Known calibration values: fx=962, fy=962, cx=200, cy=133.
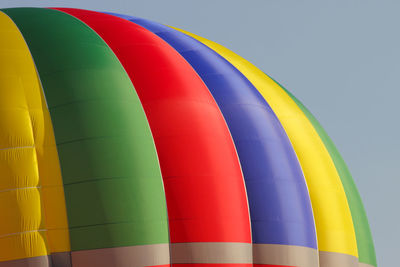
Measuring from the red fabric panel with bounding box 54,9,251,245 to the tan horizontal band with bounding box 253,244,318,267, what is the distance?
47 centimetres

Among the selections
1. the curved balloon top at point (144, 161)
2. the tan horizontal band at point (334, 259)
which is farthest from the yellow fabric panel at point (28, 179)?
the tan horizontal band at point (334, 259)

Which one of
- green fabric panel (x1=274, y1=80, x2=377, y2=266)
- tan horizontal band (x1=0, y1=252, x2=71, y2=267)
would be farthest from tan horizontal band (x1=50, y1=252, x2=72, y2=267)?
green fabric panel (x1=274, y1=80, x2=377, y2=266)

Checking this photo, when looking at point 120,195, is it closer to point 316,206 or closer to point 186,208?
point 186,208

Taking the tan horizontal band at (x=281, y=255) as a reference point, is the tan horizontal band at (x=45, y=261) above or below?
above

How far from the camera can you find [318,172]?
56.6ft

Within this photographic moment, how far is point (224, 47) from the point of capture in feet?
63.7

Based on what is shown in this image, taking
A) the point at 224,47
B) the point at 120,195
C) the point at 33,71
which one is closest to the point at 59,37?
the point at 33,71

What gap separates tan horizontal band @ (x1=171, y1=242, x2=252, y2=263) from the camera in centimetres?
1437

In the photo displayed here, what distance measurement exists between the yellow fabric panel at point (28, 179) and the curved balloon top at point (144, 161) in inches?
0.6

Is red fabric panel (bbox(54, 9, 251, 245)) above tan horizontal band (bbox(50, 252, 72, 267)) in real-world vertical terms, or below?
above

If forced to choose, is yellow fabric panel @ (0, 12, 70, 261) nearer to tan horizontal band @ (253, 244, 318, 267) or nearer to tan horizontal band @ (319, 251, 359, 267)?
tan horizontal band @ (253, 244, 318, 267)

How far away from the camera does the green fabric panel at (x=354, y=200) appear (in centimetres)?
1798

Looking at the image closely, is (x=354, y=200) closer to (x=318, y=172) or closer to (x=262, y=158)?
(x=318, y=172)

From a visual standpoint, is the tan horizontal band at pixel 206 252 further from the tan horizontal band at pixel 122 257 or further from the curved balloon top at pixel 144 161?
the tan horizontal band at pixel 122 257
